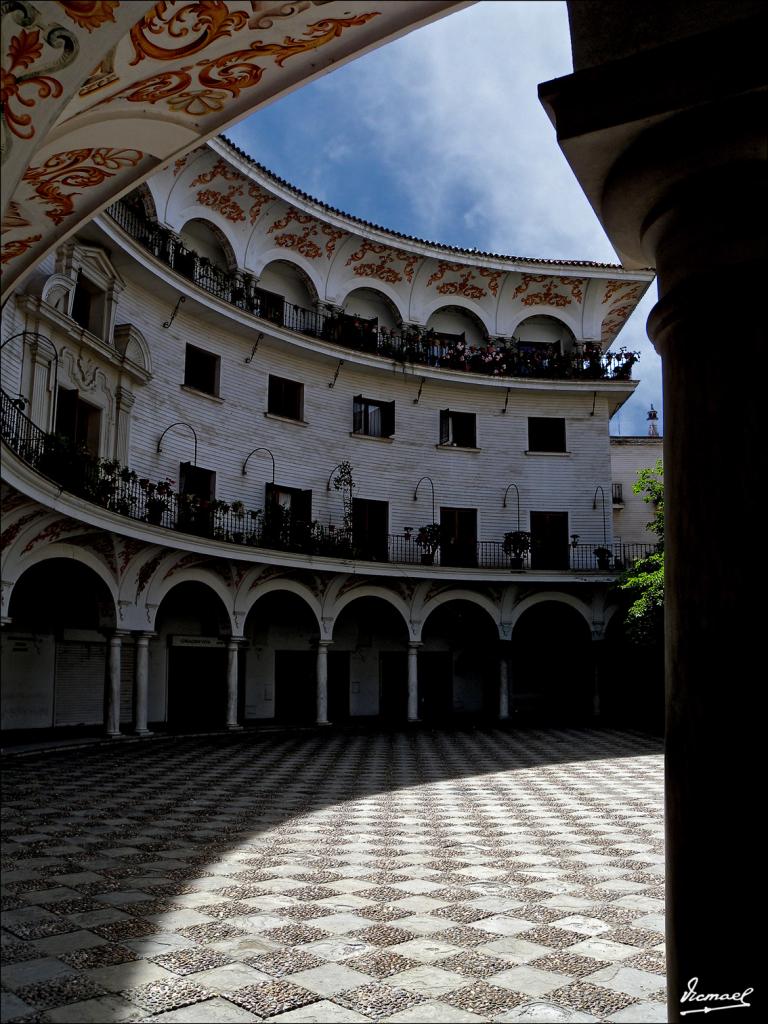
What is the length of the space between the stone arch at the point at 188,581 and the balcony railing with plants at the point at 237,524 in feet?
3.42

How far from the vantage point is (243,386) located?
81.6ft

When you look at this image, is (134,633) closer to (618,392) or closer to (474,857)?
(474,857)

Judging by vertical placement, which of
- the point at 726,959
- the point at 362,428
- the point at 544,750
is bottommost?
the point at 544,750

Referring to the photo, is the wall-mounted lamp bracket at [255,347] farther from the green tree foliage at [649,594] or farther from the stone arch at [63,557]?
the green tree foliage at [649,594]

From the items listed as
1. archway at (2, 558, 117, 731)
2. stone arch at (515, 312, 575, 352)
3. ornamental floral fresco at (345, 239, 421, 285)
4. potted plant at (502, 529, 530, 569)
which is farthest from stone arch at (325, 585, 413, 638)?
stone arch at (515, 312, 575, 352)

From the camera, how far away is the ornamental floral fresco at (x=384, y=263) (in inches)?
1086

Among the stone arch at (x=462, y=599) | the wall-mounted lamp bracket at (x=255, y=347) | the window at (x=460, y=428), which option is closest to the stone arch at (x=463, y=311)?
the window at (x=460, y=428)

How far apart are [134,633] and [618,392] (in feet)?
57.2

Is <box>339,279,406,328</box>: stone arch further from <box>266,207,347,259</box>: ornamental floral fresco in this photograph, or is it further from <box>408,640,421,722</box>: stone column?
<box>408,640,421,722</box>: stone column

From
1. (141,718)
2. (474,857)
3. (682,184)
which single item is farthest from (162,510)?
(682,184)

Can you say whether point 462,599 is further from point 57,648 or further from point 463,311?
point 57,648

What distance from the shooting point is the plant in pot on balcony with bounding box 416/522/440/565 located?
2644cm

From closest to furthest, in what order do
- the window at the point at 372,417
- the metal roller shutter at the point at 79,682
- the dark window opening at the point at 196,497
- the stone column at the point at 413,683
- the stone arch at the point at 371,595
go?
the metal roller shutter at the point at 79,682 < the dark window opening at the point at 196,497 < the stone arch at the point at 371,595 < the stone column at the point at 413,683 < the window at the point at 372,417

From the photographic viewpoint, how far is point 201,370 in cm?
2416
